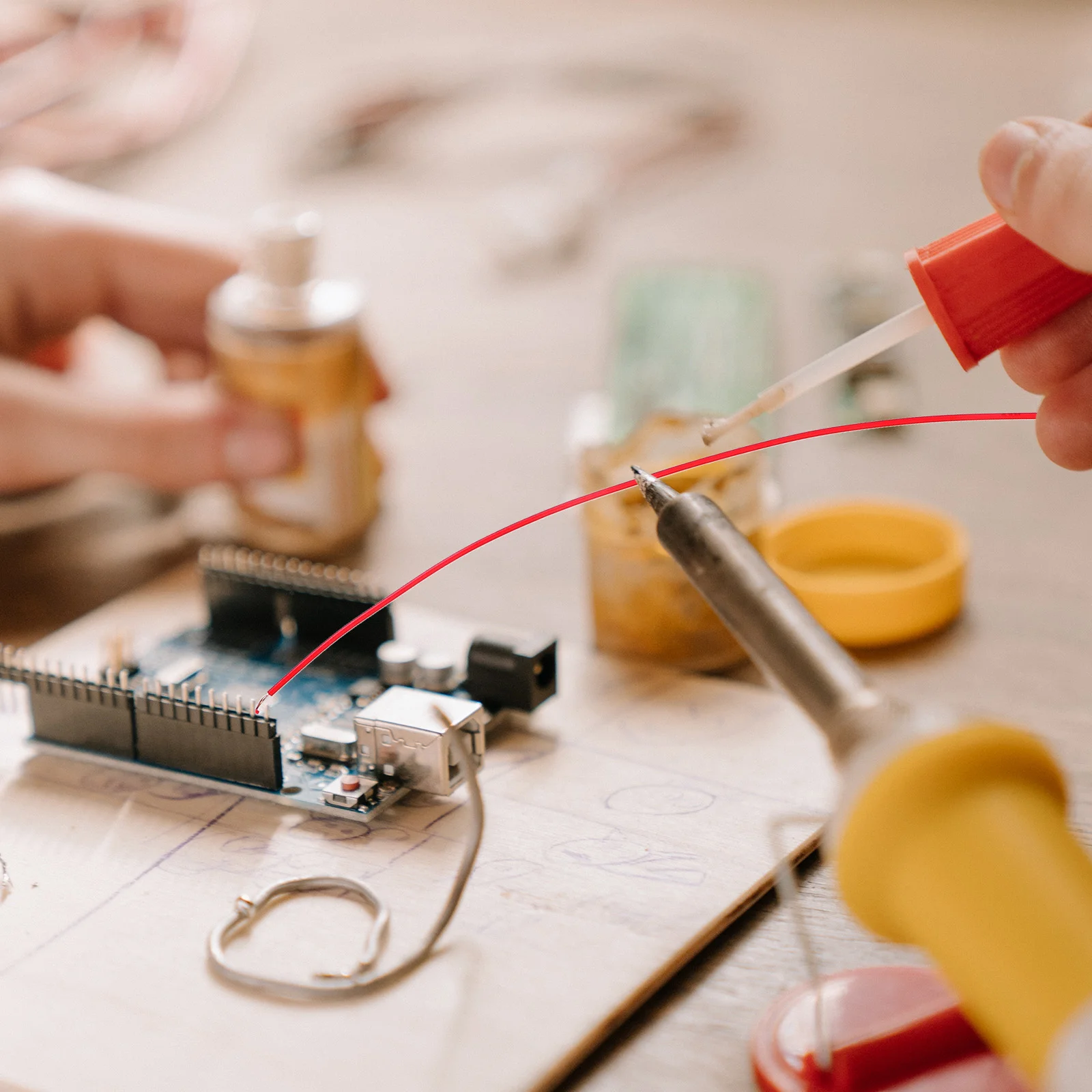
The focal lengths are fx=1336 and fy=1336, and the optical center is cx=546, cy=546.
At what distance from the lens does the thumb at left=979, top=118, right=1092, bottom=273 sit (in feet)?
1.70

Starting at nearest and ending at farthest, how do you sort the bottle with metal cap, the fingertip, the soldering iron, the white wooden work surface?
the soldering iron < the white wooden work surface < the fingertip < the bottle with metal cap

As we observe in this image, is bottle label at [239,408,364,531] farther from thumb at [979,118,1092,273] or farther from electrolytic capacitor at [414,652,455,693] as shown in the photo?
thumb at [979,118,1092,273]

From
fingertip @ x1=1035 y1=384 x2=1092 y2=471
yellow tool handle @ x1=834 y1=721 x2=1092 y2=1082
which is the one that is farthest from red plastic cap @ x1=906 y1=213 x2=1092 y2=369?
yellow tool handle @ x1=834 y1=721 x2=1092 y2=1082

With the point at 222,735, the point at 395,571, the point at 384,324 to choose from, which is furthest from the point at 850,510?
the point at 384,324

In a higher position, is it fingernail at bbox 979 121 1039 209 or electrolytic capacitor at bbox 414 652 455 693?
fingernail at bbox 979 121 1039 209

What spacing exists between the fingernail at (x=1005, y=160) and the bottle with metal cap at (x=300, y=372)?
41cm

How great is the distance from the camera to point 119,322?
0.97 metres

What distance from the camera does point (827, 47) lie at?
198cm

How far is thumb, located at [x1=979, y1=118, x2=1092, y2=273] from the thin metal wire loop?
0.31 m

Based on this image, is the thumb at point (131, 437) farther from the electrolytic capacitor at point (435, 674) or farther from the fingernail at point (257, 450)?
the electrolytic capacitor at point (435, 674)

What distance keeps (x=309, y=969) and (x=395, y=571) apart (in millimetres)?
383

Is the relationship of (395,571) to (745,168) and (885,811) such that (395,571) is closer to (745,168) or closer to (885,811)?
(885,811)

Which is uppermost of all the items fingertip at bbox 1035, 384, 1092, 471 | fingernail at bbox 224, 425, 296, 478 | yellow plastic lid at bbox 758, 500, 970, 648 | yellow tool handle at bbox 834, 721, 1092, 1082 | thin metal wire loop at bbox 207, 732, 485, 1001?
yellow tool handle at bbox 834, 721, 1092, 1082

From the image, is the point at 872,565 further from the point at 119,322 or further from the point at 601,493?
the point at 119,322
